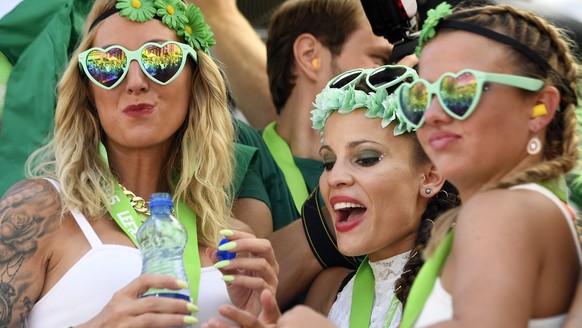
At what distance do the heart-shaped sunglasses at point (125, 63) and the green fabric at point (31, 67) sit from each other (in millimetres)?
545

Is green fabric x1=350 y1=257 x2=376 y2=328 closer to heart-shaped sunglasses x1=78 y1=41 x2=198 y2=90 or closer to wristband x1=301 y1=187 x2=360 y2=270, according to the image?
wristband x1=301 y1=187 x2=360 y2=270

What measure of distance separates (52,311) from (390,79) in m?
1.40

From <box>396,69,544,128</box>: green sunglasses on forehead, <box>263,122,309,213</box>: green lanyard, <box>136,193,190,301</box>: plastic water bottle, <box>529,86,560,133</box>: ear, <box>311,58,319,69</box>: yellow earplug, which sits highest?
<box>396,69,544,128</box>: green sunglasses on forehead

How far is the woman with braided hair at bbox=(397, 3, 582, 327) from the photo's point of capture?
6.58 ft

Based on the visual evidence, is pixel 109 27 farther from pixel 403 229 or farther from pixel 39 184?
pixel 403 229

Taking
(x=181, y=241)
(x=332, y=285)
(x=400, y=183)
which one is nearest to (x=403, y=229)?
(x=400, y=183)

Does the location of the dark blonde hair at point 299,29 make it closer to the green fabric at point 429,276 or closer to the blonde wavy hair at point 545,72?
the blonde wavy hair at point 545,72

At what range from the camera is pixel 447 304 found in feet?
7.05

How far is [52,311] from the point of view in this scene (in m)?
3.19

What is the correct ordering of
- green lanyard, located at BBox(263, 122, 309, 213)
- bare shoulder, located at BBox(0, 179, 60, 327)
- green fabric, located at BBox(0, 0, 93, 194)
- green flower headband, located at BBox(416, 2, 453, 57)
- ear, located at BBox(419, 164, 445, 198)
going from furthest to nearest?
green lanyard, located at BBox(263, 122, 309, 213), green fabric, located at BBox(0, 0, 93, 194), ear, located at BBox(419, 164, 445, 198), bare shoulder, located at BBox(0, 179, 60, 327), green flower headband, located at BBox(416, 2, 453, 57)

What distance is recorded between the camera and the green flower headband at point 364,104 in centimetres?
339

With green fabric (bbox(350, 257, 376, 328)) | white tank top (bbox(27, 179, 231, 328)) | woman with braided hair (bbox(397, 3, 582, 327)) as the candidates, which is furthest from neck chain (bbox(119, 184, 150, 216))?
woman with braided hair (bbox(397, 3, 582, 327))

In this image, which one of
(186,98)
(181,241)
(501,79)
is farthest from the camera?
(186,98)

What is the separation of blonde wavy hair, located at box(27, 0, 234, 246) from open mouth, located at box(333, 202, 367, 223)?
0.47 m
